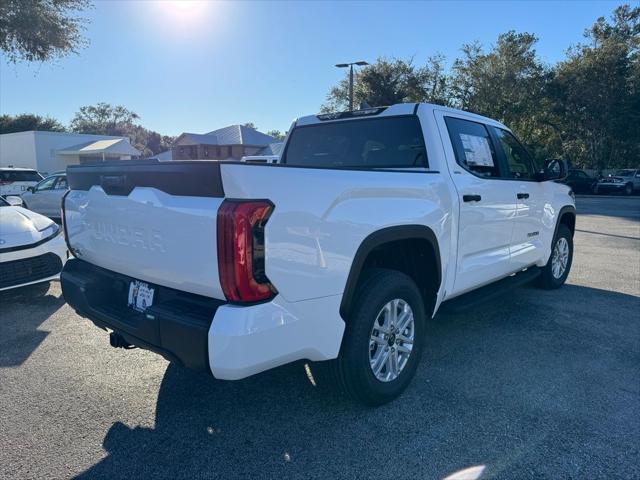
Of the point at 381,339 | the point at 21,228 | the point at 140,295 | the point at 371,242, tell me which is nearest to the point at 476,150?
the point at 371,242

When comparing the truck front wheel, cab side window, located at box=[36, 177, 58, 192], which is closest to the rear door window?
cab side window, located at box=[36, 177, 58, 192]

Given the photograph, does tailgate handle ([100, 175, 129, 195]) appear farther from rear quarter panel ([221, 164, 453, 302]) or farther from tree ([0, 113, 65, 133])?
tree ([0, 113, 65, 133])

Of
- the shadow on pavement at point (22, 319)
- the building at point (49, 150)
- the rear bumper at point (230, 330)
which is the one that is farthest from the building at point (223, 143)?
the rear bumper at point (230, 330)

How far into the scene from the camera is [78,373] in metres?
3.50

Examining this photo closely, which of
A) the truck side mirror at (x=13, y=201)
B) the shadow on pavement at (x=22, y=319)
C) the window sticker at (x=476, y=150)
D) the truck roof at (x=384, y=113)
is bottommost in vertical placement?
the shadow on pavement at (x=22, y=319)

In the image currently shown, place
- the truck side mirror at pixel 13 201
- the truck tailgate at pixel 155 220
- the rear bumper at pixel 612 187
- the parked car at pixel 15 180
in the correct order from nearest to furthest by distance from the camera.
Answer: the truck tailgate at pixel 155 220 < the truck side mirror at pixel 13 201 < the parked car at pixel 15 180 < the rear bumper at pixel 612 187

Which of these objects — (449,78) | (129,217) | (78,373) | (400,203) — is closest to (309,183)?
(400,203)

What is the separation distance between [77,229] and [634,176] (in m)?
31.9

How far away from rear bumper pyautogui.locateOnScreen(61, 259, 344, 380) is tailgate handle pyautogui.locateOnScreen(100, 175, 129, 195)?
554mm

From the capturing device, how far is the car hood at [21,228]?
4.98m

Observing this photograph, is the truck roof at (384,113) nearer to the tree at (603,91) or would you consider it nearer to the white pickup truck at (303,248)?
the white pickup truck at (303,248)

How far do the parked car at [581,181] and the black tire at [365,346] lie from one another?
29019 mm

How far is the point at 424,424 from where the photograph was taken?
9.23 ft

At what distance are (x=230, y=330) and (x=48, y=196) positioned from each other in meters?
12.5
